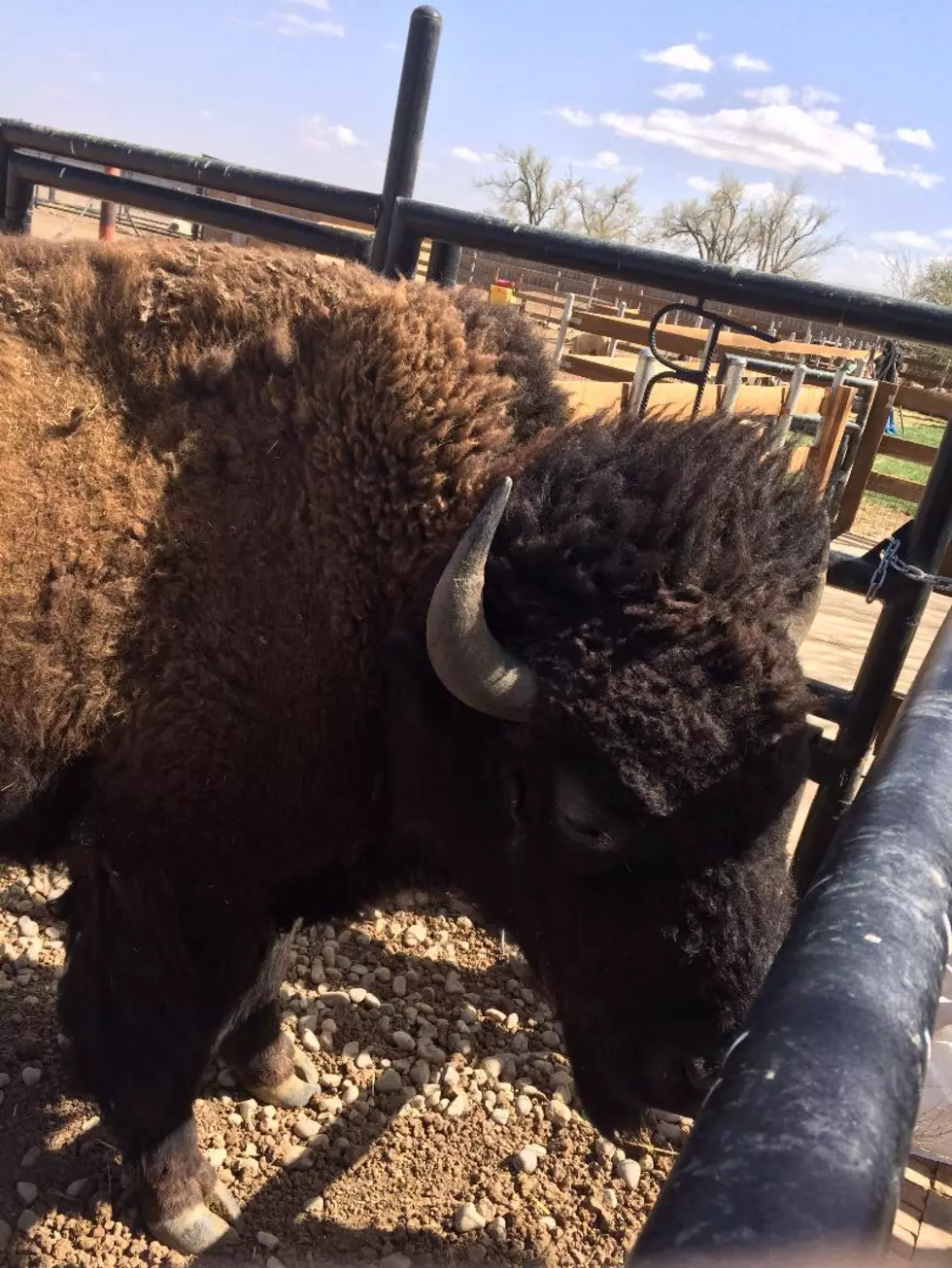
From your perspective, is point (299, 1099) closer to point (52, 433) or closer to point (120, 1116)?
point (120, 1116)

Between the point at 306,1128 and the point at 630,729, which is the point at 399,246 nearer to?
the point at 630,729

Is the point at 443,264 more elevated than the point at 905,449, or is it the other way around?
the point at 443,264

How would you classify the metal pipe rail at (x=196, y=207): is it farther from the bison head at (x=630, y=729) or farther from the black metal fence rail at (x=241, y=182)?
the bison head at (x=630, y=729)

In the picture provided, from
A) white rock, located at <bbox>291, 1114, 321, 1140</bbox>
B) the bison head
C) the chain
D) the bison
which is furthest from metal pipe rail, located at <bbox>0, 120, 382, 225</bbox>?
white rock, located at <bbox>291, 1114, 321, 1140</bbox>

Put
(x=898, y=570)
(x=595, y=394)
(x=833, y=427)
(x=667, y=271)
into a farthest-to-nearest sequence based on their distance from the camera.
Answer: (x=833, y=427)
(x=595, y=394)
(x=667, y=271)
(x=898, y=570)

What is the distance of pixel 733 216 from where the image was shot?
251 feet

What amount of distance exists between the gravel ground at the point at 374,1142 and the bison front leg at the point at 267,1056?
2.6 inches

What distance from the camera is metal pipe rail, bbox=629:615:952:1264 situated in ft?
1.98

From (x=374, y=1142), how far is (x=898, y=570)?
2476mm

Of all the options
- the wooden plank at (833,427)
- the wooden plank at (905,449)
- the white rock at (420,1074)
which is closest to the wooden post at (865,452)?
the wooden plank at (905,449)

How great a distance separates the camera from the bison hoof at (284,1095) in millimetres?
3244

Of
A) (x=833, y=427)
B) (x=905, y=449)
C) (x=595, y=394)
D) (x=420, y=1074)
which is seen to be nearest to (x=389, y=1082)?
(x=420, y=1074)

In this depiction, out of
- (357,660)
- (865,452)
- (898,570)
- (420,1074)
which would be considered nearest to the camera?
(357,660)

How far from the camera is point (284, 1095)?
3.25 meters
